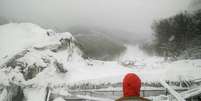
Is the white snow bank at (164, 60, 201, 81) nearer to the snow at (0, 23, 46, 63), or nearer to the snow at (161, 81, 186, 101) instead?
the snow at (161, 81, 186, 101)

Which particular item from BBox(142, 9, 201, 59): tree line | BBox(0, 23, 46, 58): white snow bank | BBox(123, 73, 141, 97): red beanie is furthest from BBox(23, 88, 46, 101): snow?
BBox(123, 73, 141, 97): red beanie

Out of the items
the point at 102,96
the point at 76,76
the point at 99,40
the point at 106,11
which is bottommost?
the point at 102,96

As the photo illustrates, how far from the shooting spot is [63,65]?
2020mm

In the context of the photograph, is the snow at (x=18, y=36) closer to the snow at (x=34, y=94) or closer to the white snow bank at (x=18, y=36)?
the white snow bank at (x=18, y=36)

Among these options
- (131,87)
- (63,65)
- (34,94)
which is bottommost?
(34,94)

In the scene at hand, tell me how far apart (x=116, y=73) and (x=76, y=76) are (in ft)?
1.02

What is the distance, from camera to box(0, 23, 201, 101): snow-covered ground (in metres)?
1.91

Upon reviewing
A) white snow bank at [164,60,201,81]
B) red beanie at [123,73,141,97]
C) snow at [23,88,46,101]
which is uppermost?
white snow bank at [164,60,201,81]

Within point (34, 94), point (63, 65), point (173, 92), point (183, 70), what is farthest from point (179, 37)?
point (34, 94)

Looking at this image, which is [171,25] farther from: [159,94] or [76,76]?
[76,76]

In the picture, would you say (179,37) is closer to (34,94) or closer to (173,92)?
(173,92)

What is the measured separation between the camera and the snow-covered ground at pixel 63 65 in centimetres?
191

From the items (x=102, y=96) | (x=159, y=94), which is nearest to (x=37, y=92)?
(x=102, y=96)

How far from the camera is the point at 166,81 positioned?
74.9 inches
